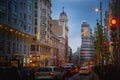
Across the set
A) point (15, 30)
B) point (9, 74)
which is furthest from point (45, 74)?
point (15, 30)

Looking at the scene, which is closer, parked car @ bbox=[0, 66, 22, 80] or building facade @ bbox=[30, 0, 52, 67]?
parked car @ bbox=[0, 66, 22, 80]

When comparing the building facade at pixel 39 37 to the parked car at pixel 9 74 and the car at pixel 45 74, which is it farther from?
the parked car at pixel 9 74

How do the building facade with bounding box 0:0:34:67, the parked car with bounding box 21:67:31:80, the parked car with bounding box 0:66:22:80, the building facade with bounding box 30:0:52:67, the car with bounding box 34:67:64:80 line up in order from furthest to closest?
1. the building facade with bounding box 30:0:52:67
2. the building facade with bounding box 0:0:34:67
3. the parked car with bounding box 21:67:31:80
4. the car with bounding box 34:67:64:80
5. the parked car with bounding box 0:66:22:80

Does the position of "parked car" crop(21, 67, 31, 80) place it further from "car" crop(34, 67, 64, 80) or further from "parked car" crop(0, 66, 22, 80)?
"parked car" crop(0, 66, 22, 80)

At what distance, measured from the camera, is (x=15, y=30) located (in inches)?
3103

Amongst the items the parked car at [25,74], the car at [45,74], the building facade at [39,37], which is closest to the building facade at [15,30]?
the building facade at [39,37]

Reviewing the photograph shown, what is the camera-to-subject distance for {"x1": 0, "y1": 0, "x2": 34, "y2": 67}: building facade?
71375 millimetres

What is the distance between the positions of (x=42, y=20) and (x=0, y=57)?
45.5 metres

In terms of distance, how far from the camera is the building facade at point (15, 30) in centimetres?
7138

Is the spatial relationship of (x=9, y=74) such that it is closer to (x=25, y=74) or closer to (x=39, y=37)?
(x=25, y=74)

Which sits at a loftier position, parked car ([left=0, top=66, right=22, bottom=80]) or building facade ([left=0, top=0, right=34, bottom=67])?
building facade ([left=0, top=0, right=34, bottom=67])

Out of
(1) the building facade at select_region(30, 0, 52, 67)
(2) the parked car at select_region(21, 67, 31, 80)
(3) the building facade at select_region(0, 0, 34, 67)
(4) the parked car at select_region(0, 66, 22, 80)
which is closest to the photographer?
(4) the parked car at select_region(0, 66, 22, 80)

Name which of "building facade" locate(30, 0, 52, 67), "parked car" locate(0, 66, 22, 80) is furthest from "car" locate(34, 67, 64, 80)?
"building facade" locate(30, 0, 52, 67)

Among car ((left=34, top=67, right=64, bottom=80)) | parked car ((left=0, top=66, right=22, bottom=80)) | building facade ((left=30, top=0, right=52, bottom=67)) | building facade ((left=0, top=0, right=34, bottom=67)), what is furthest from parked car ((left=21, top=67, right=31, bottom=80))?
building facade ((left=30, top=0, right=52, bottom=67))
